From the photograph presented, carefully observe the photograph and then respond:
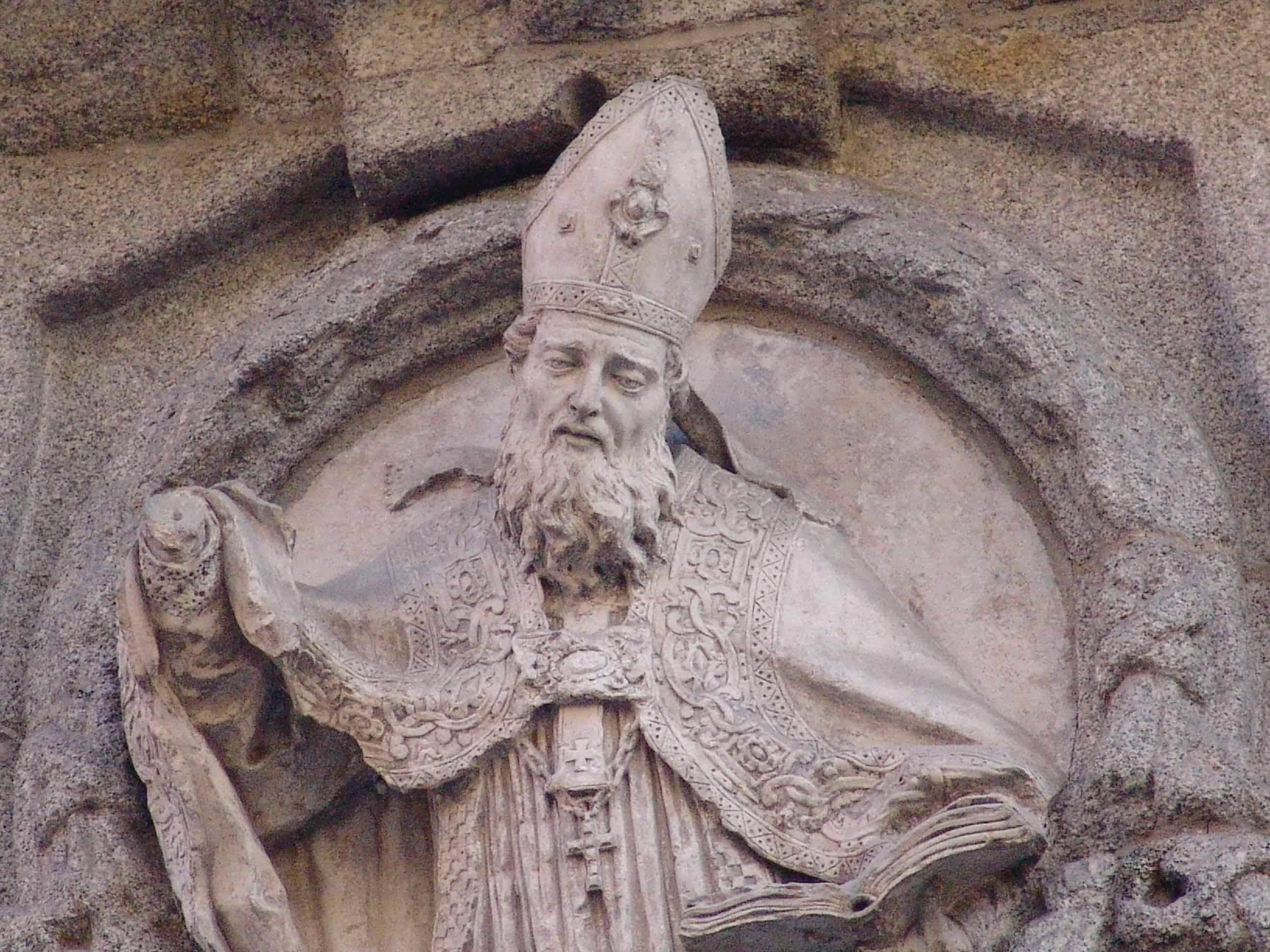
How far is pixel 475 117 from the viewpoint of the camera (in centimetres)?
526

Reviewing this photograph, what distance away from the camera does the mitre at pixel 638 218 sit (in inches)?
179

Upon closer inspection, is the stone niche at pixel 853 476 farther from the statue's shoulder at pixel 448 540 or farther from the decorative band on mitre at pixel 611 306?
the decorative band on mitre at pixel 611 306

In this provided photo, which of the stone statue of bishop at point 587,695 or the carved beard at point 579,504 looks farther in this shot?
the carved beard at point 579,504

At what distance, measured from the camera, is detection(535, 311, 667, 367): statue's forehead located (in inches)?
177

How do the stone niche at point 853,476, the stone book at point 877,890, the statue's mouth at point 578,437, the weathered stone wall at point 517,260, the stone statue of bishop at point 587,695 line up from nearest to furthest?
the stone book at point 877,890 < the stone statue of bishop at point 587,695 < the statue's mouth at point 578,437 < the weathered stone wall at point 517,260 < the stone niche at point 853,476

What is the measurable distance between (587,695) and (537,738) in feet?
0.38

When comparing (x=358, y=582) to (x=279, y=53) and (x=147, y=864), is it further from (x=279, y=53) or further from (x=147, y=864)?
(x=279, y=53)

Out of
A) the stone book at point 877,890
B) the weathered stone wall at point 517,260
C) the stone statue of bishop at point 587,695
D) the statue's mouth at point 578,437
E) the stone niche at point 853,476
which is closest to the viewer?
the stone book at point 877,890

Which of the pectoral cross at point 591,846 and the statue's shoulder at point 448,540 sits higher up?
the statue's shoulder at point 448,540

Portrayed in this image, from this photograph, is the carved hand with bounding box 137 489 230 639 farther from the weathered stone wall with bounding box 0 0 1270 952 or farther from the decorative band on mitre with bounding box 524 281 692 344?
the decorative band on mitre with bounding box 524 281 692 344

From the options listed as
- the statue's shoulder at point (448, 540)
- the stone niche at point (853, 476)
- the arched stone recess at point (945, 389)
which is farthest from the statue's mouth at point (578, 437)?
the arched stone recess at point (945, 389)

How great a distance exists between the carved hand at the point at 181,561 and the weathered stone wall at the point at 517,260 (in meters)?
0.48

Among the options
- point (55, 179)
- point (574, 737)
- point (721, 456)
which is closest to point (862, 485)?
point (721, 456)

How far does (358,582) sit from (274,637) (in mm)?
429
